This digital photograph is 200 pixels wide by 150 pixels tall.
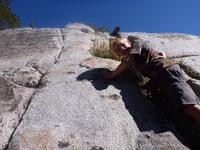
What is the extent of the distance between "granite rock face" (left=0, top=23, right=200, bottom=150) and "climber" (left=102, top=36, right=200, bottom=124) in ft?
1.13

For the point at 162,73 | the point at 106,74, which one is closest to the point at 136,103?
the point at 162,73

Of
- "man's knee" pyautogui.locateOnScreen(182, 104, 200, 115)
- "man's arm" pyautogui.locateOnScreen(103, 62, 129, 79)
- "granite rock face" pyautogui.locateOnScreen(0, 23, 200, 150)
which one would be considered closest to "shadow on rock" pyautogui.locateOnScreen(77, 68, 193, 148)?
"granite rock face" pyautogui.locateOnScreen(0, 23, 200, 150)

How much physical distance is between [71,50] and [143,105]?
3242mm

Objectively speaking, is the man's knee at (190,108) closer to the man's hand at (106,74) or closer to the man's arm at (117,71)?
the man's arm at (117,71)

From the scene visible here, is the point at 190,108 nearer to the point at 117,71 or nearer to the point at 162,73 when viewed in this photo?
the point at 162,73

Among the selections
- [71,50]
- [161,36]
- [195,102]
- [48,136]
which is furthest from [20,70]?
[161,36]

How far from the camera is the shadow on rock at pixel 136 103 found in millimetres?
6445

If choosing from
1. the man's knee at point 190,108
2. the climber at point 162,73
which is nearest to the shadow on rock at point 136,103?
the climber at point 162,73

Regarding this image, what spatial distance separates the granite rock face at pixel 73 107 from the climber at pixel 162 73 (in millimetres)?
344

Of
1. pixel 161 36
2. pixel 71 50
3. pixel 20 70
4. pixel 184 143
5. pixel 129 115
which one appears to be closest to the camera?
pixel 184 143

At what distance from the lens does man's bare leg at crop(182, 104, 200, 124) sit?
634cm

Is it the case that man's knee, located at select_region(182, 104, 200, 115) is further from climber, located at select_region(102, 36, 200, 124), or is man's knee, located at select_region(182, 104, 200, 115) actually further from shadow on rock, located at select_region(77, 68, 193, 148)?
shadow on rock, located at select_region(77, 68, 193, 148)

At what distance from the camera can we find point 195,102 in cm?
645

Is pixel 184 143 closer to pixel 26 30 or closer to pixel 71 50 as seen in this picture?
pixel 71 50
